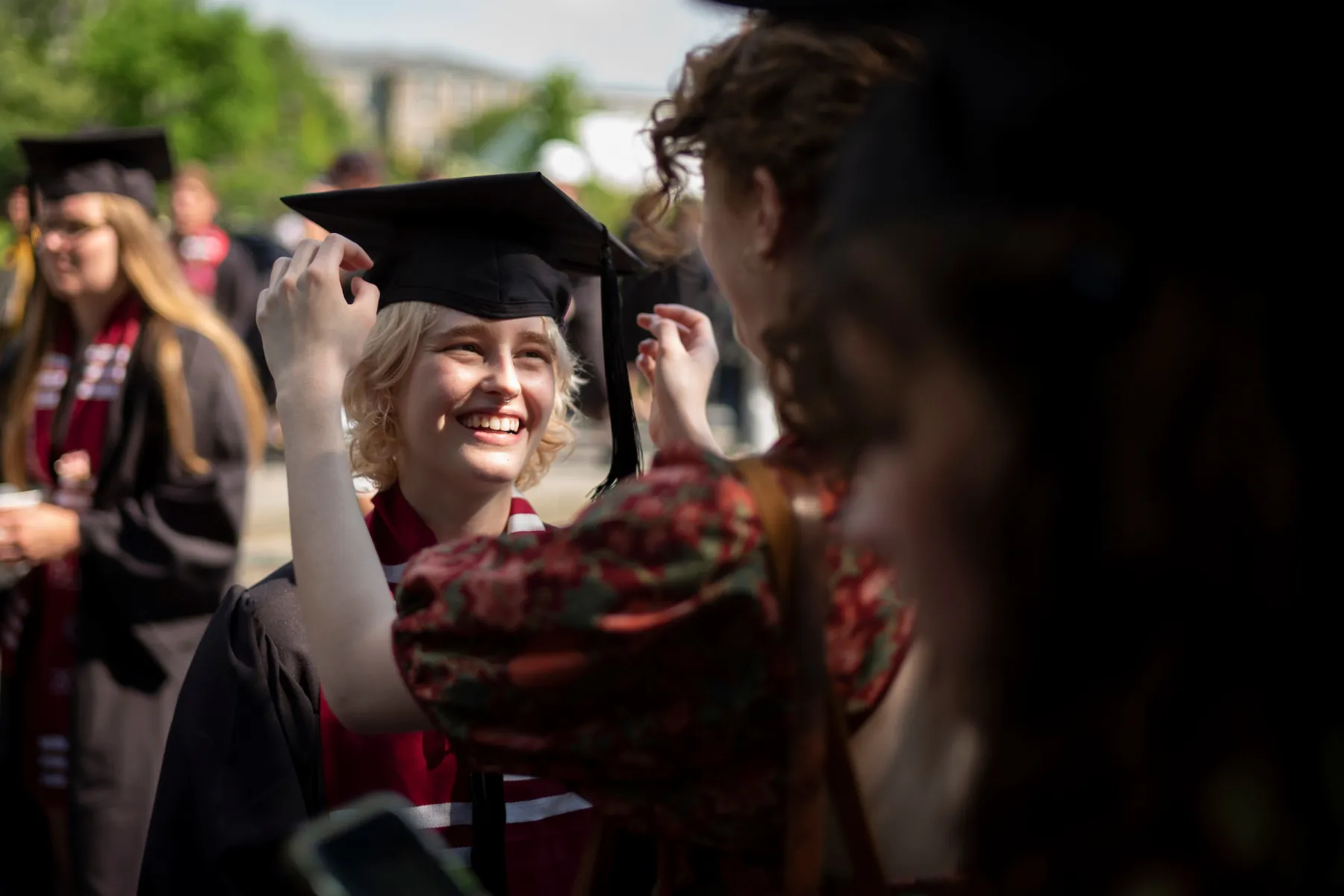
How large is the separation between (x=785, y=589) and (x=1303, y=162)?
522 millimetres

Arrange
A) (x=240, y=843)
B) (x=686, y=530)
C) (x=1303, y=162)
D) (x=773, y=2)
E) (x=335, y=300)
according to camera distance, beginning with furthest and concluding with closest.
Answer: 1. (x=240, y=843)
2. (x=335, y=300)
3. (x=773, y=2)
4. (x=686, y=530)
5. (x=1303, y=162)

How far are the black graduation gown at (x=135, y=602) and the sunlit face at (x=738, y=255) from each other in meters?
2.71

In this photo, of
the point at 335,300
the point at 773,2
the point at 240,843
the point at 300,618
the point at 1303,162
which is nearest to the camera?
the point at 1303,162

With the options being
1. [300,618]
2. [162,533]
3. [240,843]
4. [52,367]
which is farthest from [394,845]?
[52,367]

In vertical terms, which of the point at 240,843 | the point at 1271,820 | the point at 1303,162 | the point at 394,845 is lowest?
the point at 240,843

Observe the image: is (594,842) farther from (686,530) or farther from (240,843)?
(240,843)

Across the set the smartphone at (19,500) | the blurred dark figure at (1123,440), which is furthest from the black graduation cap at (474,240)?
the smartphone at (19,500)

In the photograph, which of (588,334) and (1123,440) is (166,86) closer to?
(588,334)

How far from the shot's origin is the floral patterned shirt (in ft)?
3.62

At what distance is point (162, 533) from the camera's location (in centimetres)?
363

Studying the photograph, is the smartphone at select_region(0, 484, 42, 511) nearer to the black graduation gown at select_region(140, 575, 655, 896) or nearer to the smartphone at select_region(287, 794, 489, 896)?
the black graduation gown at select_region(140, 575, 655, 896)

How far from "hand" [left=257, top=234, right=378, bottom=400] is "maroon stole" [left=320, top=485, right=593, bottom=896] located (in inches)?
22.5

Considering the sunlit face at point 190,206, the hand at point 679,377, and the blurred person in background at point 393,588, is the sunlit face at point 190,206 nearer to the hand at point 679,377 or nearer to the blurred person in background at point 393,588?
the blurred person in background at point 393,588

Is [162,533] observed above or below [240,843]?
below
